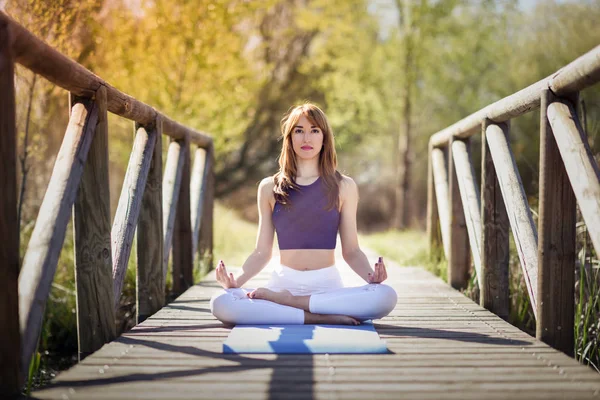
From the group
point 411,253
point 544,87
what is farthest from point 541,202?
point 411,253

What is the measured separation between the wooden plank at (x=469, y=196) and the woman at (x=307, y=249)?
1024 millimetres

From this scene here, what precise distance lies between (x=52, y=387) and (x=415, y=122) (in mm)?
12058

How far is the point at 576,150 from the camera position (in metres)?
2.38

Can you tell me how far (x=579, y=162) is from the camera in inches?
92.3

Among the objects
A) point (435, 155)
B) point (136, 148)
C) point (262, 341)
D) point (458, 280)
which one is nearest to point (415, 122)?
point (435, 155)

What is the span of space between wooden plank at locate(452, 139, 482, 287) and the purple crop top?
1.10 meters

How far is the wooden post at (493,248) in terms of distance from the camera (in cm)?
363

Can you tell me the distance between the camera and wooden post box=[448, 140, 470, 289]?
459 cm

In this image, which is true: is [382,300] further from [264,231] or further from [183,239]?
[183,239]

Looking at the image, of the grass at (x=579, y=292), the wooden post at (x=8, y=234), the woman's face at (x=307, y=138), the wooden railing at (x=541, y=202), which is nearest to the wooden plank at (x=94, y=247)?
the wooden post at (x=8, y=234)

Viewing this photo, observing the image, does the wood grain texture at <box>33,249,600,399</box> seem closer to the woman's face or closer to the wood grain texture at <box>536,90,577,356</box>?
the wood grain texture at <box>536,90,577,356</box>

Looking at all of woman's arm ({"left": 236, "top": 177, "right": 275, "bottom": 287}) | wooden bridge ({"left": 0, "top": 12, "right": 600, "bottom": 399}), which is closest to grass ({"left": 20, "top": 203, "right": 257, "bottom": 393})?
wooden bridge ({"left": 0, "top": 12, "right": 600, "bottom": 399})

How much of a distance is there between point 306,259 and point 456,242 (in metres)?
1.77

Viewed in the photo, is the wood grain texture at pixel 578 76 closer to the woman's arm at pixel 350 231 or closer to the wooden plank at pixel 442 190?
the woman's arm at pixel 350 231
